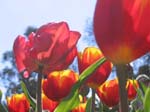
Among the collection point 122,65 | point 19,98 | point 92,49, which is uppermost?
point 122,65

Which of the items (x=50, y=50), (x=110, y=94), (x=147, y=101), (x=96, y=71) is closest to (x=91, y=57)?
(x=96, y=71)

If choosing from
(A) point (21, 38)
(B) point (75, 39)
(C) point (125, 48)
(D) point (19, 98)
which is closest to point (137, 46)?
(C) point (125, 48)

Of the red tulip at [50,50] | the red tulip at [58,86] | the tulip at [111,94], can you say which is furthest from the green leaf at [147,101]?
the tulip at [111,94]

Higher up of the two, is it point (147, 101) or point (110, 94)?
point (147, 101)

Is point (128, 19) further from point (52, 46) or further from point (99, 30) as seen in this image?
point (52, 46)

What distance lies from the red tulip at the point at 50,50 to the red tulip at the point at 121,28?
31 centimetres

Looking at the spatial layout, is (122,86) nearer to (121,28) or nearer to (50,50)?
(121,28)

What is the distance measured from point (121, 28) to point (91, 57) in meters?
0.43

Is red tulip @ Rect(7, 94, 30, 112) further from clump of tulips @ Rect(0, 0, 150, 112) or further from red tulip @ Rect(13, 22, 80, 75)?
red tulip @ Rect(13, 22, 80, 75)

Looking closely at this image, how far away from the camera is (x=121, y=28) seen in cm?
65

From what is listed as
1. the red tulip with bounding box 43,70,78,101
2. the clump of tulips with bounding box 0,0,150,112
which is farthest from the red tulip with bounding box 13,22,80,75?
the red tulip with bounding box 43,70,78,101

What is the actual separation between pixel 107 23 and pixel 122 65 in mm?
53

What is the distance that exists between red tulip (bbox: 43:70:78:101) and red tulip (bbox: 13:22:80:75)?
15 centimetres

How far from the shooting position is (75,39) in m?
0.97
